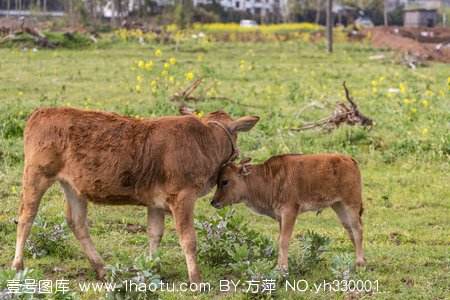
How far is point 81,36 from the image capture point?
117 feet

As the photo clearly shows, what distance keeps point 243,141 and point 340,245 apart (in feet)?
16.7

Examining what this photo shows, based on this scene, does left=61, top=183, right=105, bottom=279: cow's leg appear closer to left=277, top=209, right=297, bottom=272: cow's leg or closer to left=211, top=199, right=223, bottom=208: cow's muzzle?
left=211, top=199, right=223, bottom=208: cow's muzzle

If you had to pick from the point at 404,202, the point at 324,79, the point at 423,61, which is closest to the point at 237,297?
the point at 404,202

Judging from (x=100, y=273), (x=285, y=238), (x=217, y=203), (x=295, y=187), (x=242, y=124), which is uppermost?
(x=242, y=124)

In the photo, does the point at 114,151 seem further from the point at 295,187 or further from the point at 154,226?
the point at 295,187

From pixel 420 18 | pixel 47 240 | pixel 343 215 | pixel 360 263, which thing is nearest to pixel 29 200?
pixel 47 240

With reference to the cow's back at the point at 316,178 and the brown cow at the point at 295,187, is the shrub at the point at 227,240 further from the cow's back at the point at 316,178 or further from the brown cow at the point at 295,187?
the cow's back at the point at 316,178

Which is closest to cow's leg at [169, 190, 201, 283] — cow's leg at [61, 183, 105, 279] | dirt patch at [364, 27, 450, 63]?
cow's leg at [61, 183, 105, 279]

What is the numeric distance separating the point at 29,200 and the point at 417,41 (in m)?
39.4

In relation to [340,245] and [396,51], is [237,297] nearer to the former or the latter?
[340,245]

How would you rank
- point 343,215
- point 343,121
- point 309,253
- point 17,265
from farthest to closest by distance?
point 343,121 < point 343,215 < point 309,253 < point 17,265

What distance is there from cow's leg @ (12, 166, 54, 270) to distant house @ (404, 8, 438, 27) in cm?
6561

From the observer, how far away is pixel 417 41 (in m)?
45.1

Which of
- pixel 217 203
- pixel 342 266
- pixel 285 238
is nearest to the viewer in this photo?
pixel 342 266
